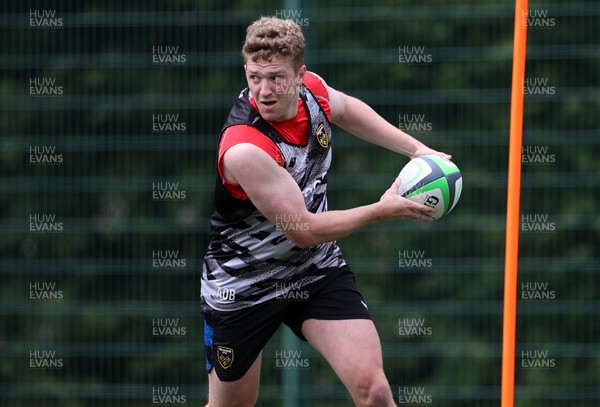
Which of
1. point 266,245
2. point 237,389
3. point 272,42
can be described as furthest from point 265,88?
point 237,389

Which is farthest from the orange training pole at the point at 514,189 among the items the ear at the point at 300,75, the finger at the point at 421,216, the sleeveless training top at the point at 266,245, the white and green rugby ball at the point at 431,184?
the ear at the point at 300,75

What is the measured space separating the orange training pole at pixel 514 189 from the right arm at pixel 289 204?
0.57m

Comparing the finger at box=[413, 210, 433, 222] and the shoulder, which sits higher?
the shoulder

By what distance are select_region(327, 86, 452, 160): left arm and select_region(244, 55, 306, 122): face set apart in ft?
Answer: 1.71

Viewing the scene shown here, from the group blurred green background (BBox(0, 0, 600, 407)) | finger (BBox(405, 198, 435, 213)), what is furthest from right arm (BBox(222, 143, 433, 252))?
blurred green background (BBox(0, 0, 600, 407))

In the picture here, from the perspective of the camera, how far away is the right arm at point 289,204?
3949 mm

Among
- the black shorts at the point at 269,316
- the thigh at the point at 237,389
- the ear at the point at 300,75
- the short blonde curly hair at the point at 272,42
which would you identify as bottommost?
the thigh at the point at 237,389

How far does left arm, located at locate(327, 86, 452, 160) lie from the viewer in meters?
4.59

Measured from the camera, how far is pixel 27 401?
6172 mm

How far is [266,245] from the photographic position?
4.31 m

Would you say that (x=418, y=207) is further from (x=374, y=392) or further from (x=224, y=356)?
(x=224, y=356)

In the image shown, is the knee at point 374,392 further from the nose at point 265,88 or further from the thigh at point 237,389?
the nose at point 265,88

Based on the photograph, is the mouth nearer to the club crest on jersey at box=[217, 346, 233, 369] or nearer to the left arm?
the left arm

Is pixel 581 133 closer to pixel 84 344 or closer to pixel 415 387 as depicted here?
pixel 415 387
